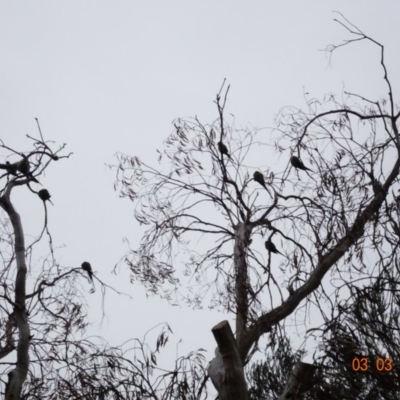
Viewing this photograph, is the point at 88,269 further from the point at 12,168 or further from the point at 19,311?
the point at 12,168

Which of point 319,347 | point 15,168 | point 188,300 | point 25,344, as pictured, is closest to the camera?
point 319,347

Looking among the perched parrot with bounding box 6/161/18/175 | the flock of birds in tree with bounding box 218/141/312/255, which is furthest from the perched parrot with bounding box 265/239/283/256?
the perched parrot with bounding box 6/161/18/175

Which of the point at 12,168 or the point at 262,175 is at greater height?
the point at 12,168

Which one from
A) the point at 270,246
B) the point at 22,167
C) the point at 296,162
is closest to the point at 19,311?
the point at 22,167

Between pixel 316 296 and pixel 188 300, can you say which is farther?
pixel 188 300

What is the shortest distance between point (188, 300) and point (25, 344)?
162 cm

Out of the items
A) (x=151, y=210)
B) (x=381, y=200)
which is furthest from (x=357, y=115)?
(x=151, y=210)

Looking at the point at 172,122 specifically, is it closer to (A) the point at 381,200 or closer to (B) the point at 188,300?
(B) the point at 188,300

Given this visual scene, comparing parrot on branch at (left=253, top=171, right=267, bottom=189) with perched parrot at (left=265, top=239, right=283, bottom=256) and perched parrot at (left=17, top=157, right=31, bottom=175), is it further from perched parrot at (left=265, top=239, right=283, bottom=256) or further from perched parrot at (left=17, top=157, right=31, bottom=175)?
perched parrot at (left=17, top=157, right=31, bottom=175)

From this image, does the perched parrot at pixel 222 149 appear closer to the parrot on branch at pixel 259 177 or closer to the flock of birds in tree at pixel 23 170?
the parrot on branch at pixel 259 177

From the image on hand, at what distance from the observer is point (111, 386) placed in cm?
474
